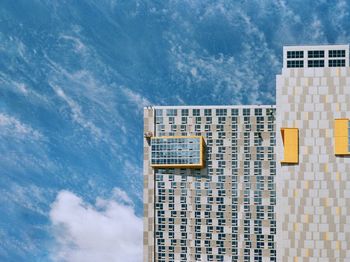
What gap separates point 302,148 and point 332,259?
72.9 feet

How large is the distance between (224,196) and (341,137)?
2775 cm

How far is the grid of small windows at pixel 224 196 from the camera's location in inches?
6634

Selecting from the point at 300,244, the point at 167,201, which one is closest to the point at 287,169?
the point at 300,244

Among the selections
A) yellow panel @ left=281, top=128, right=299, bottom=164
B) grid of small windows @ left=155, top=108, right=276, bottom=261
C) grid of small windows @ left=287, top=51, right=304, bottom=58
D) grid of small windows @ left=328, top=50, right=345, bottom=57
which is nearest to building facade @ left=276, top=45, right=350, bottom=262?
yellow panel @ left=281, top=128, right=299, bottom=164

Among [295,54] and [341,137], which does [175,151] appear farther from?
[341,137]

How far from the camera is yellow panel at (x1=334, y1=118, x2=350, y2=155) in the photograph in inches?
6235

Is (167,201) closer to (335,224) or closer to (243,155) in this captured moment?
(243,155)

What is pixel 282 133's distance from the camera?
162m

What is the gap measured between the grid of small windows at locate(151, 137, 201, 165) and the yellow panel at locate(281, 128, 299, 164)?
1909cm

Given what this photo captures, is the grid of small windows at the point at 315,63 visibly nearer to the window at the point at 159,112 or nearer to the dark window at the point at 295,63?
the dark window at the point at 295,63

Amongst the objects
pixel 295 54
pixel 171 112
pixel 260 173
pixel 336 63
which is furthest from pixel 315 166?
pixel 171 112

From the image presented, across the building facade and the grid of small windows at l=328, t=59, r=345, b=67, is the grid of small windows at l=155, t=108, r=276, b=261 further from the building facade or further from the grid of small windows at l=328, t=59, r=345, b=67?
the grid of small windows at l=328, t=59, r=345, b=67

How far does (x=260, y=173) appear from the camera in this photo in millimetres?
169625

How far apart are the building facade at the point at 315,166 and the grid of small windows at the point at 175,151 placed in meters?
18.4
